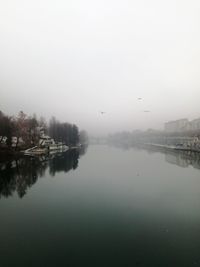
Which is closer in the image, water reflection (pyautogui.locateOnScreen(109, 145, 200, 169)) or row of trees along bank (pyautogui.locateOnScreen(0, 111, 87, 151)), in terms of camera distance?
water reflection (pyautogui.locateOnScreen(109, 145, 200, 169))

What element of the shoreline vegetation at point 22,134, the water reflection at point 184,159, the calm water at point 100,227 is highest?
the shoreline vegetation at point 22,134

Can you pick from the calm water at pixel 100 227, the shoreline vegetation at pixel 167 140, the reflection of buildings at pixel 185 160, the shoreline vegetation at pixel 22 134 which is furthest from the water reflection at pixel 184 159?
the shoreline vegetation at pixel 22 134

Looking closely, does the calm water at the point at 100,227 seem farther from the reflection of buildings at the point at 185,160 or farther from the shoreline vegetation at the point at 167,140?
the shoreline vegetation at the point at 167,140

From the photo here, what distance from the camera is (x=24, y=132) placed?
41625mm

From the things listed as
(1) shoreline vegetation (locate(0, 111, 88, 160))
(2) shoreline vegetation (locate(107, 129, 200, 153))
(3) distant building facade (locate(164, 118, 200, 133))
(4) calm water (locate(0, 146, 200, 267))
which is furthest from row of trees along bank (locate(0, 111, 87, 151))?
(3) distant building facade (locate(164, 118, 200, 133))

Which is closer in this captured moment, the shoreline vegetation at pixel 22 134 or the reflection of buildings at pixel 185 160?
the reflection of buildings at pixel 185 160

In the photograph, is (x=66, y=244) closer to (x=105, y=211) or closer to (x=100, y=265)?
(x=100, y=265)

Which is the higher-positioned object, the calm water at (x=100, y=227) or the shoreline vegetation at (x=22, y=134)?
the shoreline vegetation at (x=22, y=134)

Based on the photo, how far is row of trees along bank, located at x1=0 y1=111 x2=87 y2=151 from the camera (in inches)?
1351

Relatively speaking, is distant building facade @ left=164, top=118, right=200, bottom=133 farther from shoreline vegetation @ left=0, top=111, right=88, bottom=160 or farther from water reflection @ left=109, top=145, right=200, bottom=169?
shoreline vegetation @ left=0, top=111, right=88, bottom=160

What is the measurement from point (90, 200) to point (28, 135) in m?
35.5

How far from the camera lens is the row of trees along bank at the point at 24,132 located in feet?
113

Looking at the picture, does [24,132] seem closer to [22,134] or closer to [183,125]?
[22,134]

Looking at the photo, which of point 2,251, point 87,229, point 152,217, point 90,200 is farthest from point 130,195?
point 2,251
